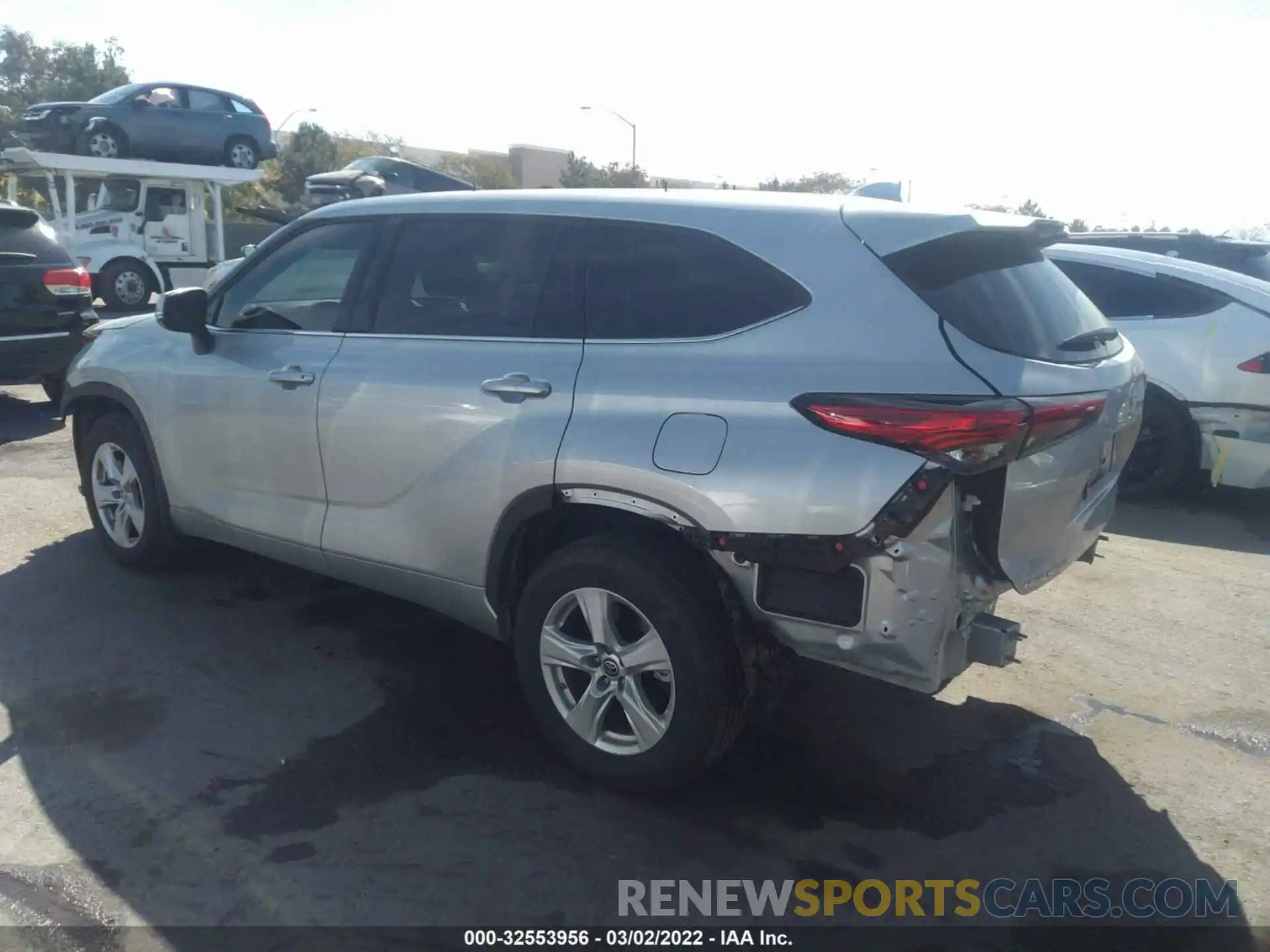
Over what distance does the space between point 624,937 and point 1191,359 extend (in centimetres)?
585

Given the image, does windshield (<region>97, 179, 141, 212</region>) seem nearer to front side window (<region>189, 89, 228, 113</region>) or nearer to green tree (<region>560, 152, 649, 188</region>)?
front side window (<region>189, 89, 228, 113</region>)

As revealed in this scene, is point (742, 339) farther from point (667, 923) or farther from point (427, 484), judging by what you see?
point (667, 923)

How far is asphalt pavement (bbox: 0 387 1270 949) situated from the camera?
309 cm

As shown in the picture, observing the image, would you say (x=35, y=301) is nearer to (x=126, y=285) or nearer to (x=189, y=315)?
(x=189, y=315)

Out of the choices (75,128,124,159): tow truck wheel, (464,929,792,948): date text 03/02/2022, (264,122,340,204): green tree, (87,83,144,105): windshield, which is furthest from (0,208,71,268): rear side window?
(264,122,340,204): green tree

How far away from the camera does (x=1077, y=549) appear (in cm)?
361

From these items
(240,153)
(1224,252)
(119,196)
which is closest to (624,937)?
(1224,252)

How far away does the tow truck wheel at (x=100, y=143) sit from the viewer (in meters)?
16.5

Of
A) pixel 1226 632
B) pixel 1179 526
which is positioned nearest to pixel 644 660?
pixel 1226 632

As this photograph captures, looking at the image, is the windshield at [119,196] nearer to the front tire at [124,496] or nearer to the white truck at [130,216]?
the white truck at [130,216]

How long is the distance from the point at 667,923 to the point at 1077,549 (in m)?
1.82

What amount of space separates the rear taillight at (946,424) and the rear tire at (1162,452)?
4.65 metres

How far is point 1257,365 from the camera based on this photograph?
6770 mm

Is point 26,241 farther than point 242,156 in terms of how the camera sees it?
No
